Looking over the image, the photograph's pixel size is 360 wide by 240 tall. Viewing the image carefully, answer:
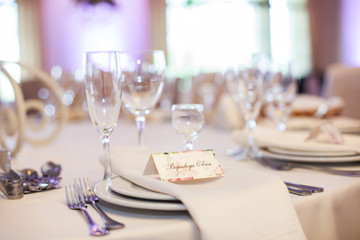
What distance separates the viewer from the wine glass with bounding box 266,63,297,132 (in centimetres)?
143

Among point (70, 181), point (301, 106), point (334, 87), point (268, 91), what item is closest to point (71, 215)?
point (70, 181)

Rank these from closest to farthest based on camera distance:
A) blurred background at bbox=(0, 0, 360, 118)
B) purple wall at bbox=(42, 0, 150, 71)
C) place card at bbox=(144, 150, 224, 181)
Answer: place card at bbox=(144, 150, 224, 181) < blurred background at bbox=(0, 0, 360, 118) < purple wall at bbox=(42, 0, 150, 71)

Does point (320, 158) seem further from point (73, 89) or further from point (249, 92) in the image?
point (73, 89)

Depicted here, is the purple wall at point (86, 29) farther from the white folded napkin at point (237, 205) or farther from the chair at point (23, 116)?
the white folded napkin at point (237, 205)

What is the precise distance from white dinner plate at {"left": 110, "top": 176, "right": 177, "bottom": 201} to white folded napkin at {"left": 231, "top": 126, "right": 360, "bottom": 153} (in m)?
0.45

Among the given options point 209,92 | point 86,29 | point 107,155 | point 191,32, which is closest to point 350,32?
point 191,32

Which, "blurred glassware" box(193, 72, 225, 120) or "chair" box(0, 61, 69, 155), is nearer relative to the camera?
"chair" box(0, 61, 69, 155)

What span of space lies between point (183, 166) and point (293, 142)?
0.46 m

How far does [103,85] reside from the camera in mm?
764

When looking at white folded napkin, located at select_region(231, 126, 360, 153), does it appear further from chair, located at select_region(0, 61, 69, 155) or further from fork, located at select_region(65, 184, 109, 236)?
chair, located at select_region(0, 61, 69, 155)

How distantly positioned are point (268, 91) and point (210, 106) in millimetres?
1019

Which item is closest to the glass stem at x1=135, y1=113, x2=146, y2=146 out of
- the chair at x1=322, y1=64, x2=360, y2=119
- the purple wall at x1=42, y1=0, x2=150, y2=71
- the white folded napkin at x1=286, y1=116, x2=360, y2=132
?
the white folded napkin at x1=286, y1=116, x2=360, y2=132

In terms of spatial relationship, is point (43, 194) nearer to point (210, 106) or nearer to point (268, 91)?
point (268, 91)

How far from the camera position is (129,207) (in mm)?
677
